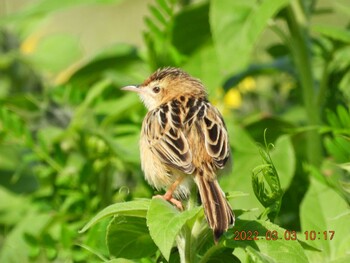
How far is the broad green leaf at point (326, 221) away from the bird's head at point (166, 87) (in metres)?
0.65

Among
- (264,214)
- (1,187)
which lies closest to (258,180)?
(264,214)

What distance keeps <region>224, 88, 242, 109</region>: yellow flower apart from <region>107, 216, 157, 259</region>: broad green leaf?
2.77 m

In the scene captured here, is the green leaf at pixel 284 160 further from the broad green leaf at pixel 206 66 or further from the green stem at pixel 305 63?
the broad green leaf at pixel 206 66

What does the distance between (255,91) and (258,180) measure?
8.83 feet

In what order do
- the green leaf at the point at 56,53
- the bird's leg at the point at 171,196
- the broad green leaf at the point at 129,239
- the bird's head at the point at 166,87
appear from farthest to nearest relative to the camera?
the green leaf at the point at 56,53 < the bird's head at the point at 166,87 < the bird's leg at the point at 171,196 < the broad green leaf at the point at 129,239

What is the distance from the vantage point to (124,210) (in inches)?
90.7

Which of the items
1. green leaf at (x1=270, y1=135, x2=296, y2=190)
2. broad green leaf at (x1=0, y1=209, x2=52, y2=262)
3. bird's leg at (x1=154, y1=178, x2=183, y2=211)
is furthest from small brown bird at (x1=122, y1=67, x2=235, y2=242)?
broad green leaf at (x1=0, y1=209, x2=52, y2=262)

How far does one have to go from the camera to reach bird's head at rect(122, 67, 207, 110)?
11.6 ft

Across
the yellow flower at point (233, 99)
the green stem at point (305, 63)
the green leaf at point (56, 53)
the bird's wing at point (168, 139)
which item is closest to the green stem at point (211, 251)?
the bird's wing at point (168, 139)

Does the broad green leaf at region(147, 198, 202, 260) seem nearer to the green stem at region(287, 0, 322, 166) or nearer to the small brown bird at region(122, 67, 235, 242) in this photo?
the small brown bird at region(122, 67, 235, 242)

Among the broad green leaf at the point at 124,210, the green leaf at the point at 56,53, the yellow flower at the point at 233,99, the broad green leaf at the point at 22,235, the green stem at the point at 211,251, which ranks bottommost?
the broad green leaf at the point at 22,235

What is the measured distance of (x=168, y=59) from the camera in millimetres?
4105

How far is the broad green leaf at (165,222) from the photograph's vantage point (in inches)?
85.9

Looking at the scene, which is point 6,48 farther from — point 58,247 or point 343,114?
point 343,114
